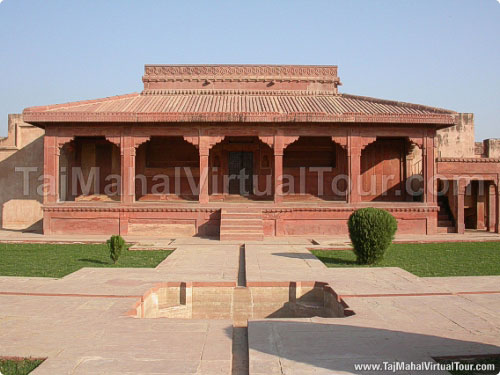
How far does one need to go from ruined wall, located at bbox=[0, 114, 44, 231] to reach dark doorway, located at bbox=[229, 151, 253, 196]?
26.4ft

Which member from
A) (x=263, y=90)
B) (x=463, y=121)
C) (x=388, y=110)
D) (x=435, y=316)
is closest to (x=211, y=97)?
(x=263, y=90)

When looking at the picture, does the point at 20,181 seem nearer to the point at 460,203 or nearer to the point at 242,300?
the point at 242,300

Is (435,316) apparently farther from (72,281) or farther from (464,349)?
(72,281)

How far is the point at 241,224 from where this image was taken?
1520cm

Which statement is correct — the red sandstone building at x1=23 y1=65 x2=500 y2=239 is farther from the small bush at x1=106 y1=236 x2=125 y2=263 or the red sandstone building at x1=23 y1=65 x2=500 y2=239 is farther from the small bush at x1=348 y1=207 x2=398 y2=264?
the small bush at x1=348 y1=207 x2=398 y2=264

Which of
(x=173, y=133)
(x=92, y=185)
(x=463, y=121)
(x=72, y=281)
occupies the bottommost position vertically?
(x=72, y=281)

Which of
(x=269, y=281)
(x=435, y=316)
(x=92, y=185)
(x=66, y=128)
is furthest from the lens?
(x=92, y=185)

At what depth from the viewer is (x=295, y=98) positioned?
1972cm

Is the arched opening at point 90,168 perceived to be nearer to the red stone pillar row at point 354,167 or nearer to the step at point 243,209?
the step at point 243,209

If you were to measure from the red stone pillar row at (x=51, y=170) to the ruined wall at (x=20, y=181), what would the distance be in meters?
3.69

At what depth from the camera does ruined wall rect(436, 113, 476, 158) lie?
2234 centimetres

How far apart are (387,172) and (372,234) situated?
9723 mm

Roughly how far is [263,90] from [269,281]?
1377 cm

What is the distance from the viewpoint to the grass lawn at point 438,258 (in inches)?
373
